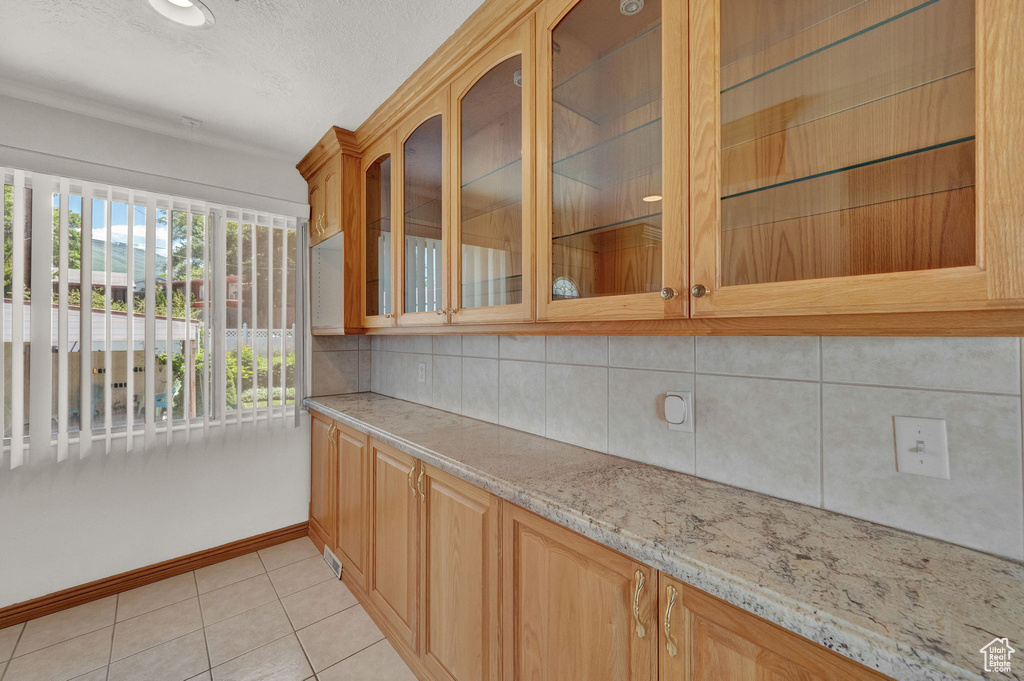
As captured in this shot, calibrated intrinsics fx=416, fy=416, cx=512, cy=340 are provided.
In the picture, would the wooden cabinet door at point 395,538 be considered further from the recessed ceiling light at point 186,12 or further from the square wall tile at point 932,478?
the recessed ceiling light at point 186,12

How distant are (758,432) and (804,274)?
1.57 feet

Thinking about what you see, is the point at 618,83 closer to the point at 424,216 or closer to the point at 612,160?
the point at 612,160

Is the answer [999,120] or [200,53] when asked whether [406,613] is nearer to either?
[999,120]

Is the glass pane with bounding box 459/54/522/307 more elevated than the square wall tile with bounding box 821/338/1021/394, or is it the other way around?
the glass pane with bounding box 459/54/522/307

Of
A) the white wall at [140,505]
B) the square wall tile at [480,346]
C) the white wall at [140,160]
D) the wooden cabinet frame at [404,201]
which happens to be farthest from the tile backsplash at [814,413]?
the white wall at [140,160]

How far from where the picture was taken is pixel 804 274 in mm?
771

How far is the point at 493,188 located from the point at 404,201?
2.06ft

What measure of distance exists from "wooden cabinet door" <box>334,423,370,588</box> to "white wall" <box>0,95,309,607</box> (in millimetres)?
626

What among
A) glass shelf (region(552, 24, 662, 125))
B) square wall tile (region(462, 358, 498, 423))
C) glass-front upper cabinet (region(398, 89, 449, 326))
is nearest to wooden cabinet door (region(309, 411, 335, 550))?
square wall tile (region(462, 358, 498, 423))

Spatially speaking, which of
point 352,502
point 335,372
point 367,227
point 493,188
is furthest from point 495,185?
point 335,372

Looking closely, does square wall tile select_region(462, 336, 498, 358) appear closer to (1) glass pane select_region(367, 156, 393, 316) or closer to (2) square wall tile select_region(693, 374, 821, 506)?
(1) glass pane select_region(367, 156, 393, 316)

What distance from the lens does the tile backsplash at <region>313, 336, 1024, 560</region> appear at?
79cm

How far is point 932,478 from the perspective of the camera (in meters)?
0.84

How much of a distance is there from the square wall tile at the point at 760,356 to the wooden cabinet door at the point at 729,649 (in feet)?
1.90
